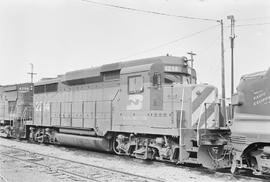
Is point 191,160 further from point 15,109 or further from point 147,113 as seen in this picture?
point 15,109

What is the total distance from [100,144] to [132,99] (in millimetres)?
2601

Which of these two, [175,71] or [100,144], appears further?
[100,144]

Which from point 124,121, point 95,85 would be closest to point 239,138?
point 124,121

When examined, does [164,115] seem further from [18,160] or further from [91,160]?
[18,160]

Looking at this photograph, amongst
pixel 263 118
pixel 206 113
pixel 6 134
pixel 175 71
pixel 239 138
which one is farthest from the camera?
pixel 6 134

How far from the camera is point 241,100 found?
855cm

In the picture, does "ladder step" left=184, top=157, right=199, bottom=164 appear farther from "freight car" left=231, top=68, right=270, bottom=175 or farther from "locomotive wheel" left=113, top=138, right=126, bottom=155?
"locomotive wheel" left=113, top=138, right=126, bottom=155

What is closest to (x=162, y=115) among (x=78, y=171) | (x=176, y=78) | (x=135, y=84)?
(x=176, y=78)

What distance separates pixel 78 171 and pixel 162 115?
3197mm

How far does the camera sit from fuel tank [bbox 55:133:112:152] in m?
13.4

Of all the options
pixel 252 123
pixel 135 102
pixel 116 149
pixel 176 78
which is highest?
pixel 176 78

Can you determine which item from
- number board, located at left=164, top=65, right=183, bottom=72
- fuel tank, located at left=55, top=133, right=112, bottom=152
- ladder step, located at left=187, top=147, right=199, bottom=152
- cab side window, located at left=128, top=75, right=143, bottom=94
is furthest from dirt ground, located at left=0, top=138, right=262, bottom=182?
number board, located at left=164, top=65, right=183, bottom=72

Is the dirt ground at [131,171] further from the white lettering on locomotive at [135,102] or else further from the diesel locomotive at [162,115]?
the white lettering on locomotive at [135,102]

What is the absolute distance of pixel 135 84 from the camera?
11953mm
